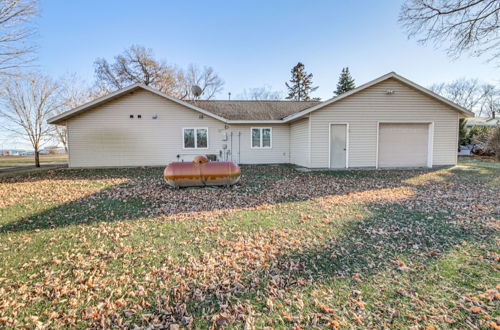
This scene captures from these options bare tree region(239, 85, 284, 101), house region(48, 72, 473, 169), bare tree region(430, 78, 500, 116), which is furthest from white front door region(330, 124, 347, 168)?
bare tree region(430, 78, 500, 116)

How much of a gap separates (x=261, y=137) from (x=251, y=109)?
281cm

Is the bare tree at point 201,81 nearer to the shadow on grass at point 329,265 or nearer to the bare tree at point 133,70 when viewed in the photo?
the bare tree at point 133,70

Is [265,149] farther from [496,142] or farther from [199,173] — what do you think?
[496,142]

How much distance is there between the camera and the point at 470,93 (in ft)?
142

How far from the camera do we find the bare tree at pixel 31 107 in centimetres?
1548

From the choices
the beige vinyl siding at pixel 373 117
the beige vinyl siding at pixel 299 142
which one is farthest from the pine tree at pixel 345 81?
the beige vinyl siding at pixel 299 142

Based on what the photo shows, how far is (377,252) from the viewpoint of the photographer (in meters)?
3.47

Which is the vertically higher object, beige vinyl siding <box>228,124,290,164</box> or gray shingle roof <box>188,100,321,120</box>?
gray shingle roof <box>188,100,321,120</box>

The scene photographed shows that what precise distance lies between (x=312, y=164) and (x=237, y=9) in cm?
1154

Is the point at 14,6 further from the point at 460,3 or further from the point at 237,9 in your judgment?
A: the point at 460,3

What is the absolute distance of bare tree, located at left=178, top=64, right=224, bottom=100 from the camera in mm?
30013

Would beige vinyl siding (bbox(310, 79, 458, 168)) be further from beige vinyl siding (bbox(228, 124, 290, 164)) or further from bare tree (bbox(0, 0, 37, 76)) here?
bare tree (bbox(0, 0, 37, 76))

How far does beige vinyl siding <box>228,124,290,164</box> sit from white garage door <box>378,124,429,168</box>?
212 inches

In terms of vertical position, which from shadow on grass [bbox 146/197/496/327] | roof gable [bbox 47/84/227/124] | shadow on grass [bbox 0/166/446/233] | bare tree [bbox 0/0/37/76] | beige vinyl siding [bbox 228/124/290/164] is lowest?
shadow on grass [bbox 146/197/496/327]
